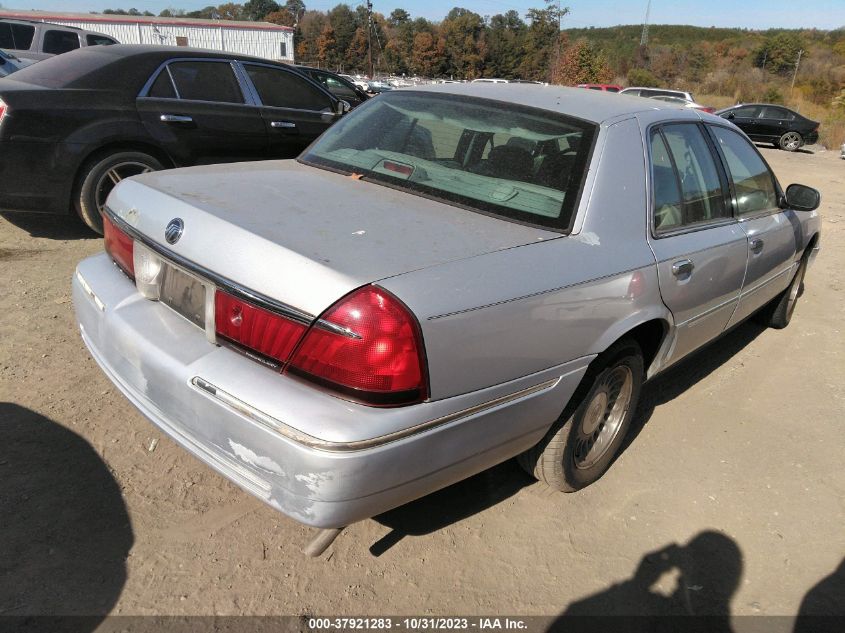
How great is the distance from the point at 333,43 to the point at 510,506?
9010 centimetres

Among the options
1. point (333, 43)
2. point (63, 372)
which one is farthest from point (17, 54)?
point (333, 43)

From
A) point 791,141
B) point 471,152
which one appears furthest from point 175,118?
point 791,141

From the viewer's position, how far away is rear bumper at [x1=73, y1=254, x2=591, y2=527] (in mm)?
1806

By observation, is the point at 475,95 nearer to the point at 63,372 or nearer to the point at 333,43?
the point at 63,372

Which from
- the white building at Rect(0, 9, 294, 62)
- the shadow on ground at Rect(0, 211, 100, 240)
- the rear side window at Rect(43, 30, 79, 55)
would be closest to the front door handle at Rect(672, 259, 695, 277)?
the shadow on ground at Rect(0, 211, 100, 240)

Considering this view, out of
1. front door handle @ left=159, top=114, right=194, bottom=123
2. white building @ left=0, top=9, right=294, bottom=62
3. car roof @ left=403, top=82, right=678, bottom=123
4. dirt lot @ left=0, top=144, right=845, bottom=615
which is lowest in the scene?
dirt lot @ left=0, top=144, right=845, bottom=615

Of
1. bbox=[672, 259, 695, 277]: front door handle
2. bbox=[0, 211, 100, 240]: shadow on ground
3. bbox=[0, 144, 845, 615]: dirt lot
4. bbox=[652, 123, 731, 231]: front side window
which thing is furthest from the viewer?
bbox=[0, 211, 100, 240]: shadow on ground

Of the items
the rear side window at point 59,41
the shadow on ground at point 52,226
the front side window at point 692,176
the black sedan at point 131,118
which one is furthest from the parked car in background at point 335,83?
the front side window at point 692,176

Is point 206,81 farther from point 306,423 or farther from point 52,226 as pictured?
point 306,423

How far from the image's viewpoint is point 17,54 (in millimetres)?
12594

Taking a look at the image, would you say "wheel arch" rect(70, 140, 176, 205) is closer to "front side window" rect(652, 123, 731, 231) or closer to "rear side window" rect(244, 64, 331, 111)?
"rear side window" rect(244, 64, 331, 111)

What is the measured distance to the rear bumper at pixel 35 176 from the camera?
482cm

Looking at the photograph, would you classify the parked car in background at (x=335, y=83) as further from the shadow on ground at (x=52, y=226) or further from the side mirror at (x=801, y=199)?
the side mirror at (x=801, y=199)

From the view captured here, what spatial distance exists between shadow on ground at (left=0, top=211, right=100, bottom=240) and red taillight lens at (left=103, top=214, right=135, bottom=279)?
3223mm
